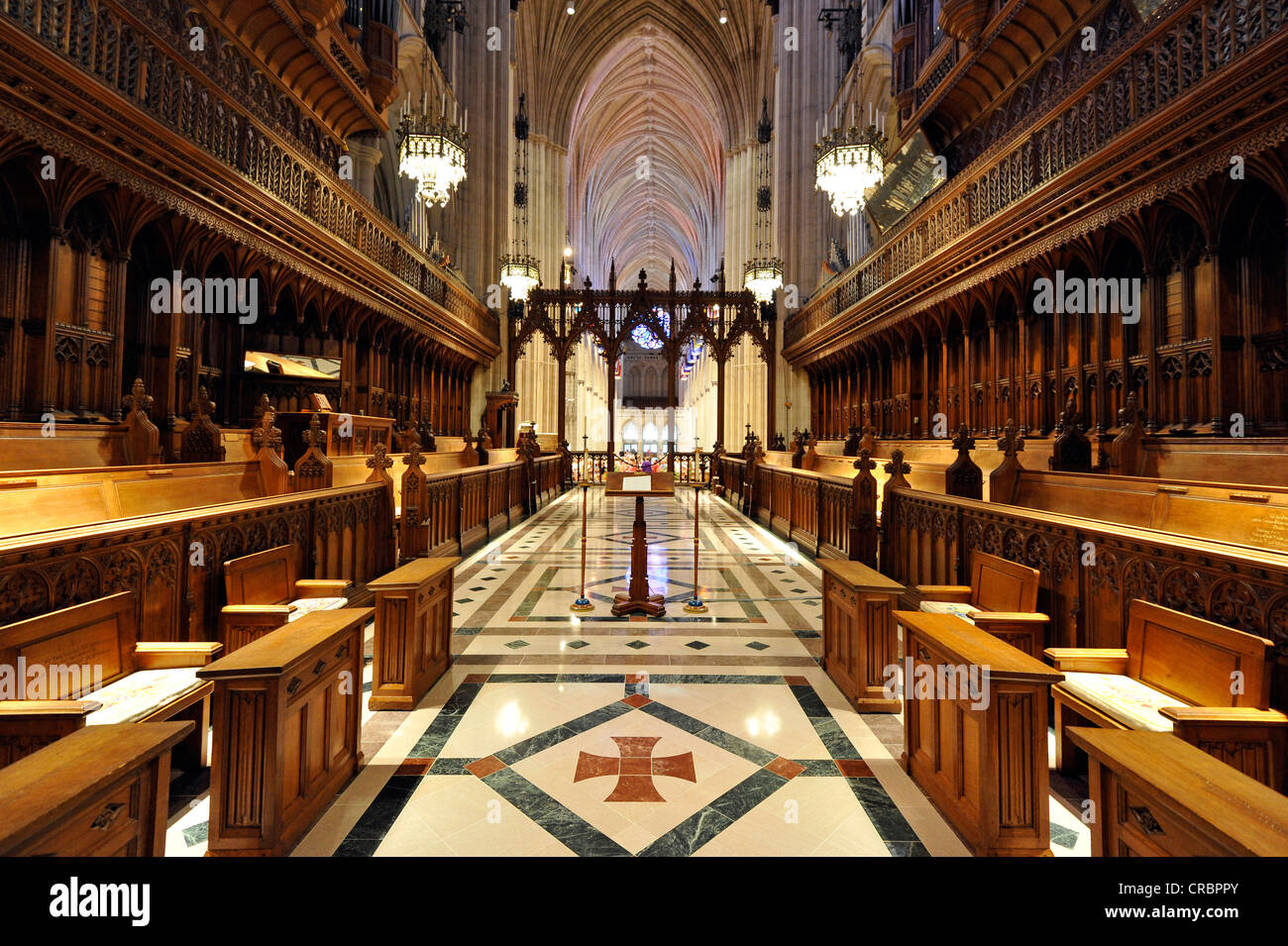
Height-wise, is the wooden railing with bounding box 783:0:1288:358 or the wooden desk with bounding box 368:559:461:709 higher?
the wooden railing with bounding box 783:0:1288:358

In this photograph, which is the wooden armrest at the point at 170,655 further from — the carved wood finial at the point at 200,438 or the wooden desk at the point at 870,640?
the carved wood finial at the point at 200,438

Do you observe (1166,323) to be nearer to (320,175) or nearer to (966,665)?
(966,665)

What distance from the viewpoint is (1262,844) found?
0.93m

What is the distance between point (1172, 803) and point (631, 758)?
5.82ft

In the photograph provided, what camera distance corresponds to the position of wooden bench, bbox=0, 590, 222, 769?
1.56m

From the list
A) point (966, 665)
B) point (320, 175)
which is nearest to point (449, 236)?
point (320, 175)

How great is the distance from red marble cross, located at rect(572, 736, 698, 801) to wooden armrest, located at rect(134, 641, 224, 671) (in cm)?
153

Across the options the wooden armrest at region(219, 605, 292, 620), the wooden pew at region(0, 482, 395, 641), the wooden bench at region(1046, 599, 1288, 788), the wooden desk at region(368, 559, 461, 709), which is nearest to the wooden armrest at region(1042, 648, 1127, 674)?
the wooden bench at region(1046, 599, 1288, 788)

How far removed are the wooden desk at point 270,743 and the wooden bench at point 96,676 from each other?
1.08 ft

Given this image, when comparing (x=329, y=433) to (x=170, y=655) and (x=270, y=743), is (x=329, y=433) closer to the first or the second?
(x=170, y=655)

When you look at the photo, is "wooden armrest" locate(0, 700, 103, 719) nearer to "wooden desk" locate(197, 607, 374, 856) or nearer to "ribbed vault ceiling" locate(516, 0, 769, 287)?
"wooden desk" locate(197, 607, 374, 856)

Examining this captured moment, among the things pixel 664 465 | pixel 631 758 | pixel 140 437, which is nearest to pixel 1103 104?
pixel 631 758

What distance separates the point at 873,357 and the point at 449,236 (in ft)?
38.1

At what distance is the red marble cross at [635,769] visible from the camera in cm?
213
